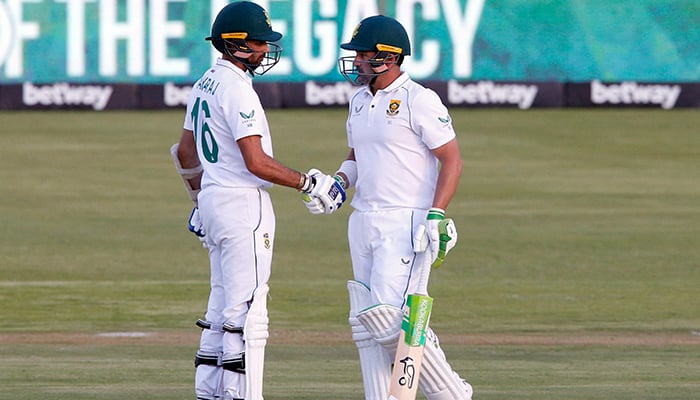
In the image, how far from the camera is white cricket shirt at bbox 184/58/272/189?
26.1ft

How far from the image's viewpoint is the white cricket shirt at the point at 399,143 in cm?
778

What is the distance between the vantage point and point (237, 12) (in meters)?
8.23

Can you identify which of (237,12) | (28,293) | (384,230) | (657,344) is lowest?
(28,293)

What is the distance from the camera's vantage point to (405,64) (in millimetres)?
30312

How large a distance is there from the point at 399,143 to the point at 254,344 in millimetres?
1211

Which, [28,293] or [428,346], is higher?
[428,346]

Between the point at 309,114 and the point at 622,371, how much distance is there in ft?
68.8

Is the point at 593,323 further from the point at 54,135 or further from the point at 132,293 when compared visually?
the point at 54,135

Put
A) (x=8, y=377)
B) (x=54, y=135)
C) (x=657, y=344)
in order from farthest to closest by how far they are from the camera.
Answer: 1. (x=54, y=135)
2. (x=657, y=344)
3. (x=8, y=377)

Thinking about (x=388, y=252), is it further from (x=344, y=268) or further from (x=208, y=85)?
(x=344, y=268)

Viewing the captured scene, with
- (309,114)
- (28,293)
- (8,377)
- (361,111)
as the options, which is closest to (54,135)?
(309,114)

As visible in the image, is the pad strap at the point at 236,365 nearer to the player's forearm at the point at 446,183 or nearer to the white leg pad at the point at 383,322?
the white leg pad at the point at 383,322

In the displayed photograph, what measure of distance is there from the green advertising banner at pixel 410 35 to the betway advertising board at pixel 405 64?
0.02 meters

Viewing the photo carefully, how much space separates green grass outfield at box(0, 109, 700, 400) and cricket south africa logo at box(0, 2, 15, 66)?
162 cm
